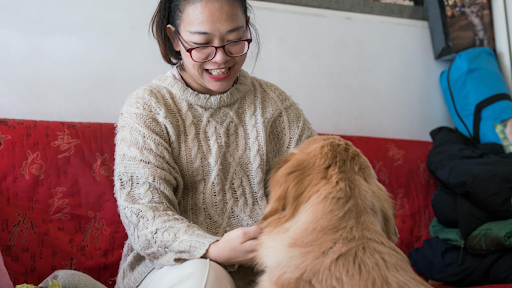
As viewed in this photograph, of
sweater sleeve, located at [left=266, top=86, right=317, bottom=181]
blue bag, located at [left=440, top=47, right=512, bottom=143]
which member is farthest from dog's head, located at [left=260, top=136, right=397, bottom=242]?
blue bag, located at [left=440, top=47, right=512, bottom=143]

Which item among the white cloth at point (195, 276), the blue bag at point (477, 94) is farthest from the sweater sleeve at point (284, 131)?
the blue bag at point (477, 94)

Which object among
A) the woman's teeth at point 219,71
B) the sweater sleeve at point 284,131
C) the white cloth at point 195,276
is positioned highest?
the woman's teeth at point 219,71

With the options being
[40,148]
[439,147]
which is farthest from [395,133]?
[40,148]

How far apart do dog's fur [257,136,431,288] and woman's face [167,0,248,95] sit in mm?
386

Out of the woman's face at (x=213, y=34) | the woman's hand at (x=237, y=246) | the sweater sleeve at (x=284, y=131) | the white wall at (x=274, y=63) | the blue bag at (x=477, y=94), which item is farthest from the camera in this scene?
the blue bag at (x=477, y=94)

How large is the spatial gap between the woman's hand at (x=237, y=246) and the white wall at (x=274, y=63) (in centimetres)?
116

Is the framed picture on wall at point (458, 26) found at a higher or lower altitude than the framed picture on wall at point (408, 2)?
lower

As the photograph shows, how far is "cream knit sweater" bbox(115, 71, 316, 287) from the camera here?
1013 mm

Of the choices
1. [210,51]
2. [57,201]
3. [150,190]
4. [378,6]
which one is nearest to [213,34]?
[210,51]

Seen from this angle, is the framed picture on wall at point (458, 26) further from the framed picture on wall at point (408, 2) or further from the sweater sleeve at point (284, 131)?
the sweater sleeve at point (284, 131)

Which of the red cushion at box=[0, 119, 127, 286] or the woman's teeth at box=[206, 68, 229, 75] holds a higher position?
the woman's teeth at box=[206, 68, 229, 75]

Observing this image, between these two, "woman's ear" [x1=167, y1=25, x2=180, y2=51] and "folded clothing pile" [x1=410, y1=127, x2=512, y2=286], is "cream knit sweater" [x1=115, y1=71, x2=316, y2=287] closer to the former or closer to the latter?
Answer: "woman's ear" [x1=167, y1=25, x2=180, y2=51]

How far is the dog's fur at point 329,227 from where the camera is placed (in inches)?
31.2

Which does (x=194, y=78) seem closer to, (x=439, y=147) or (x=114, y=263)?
(x=114, y=263)
